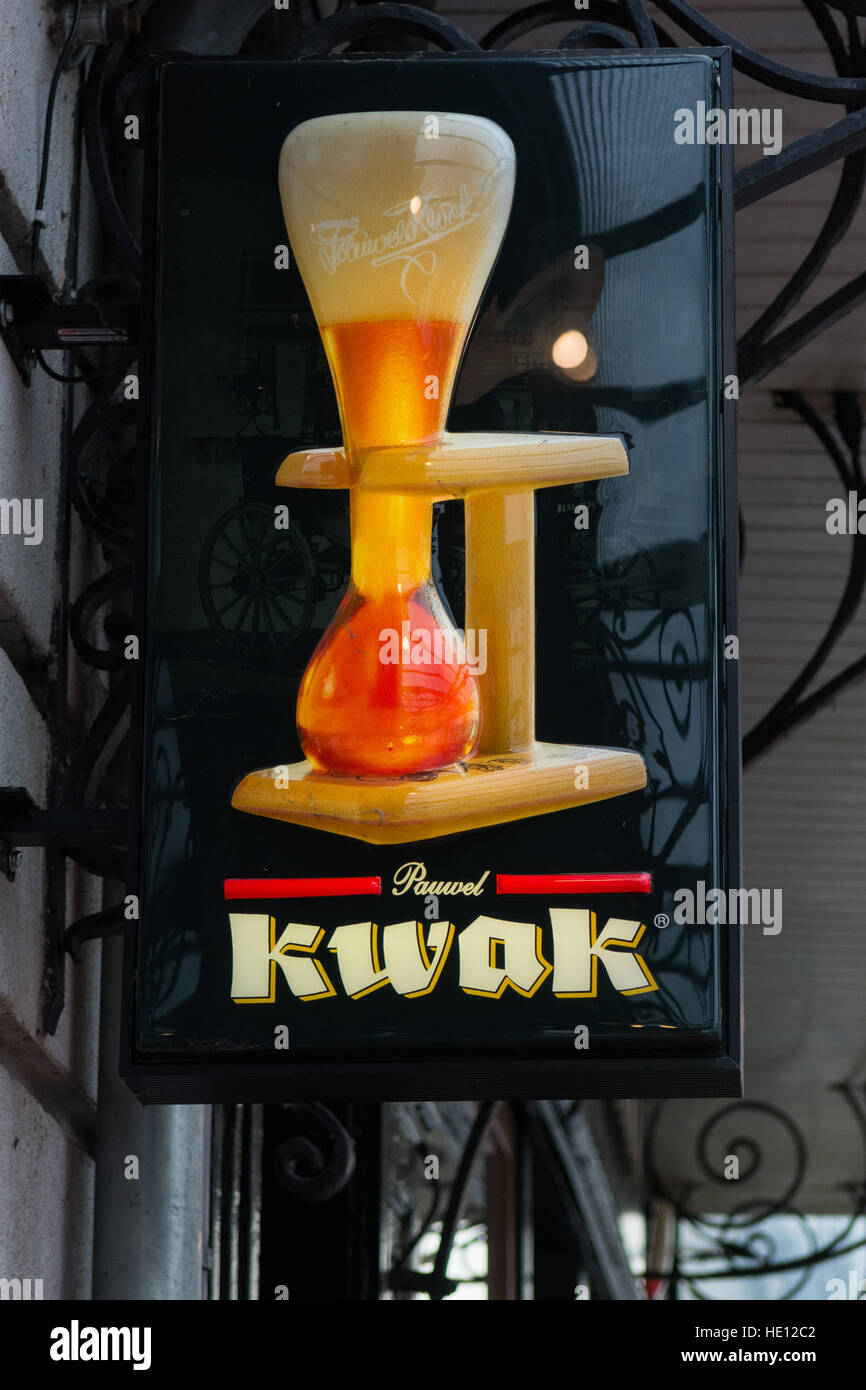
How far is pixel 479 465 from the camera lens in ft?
10.3

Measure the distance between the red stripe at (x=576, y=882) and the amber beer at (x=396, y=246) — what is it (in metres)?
0.76

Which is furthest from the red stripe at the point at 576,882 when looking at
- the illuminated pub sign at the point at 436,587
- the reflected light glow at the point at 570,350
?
the reflected light glow at the point at 570,350

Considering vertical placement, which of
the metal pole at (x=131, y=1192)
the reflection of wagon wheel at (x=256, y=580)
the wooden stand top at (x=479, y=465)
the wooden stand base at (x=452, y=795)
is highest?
the wooden stand top at (x=479, y=465)

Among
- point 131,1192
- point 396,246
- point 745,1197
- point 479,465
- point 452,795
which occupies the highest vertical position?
point 396,246

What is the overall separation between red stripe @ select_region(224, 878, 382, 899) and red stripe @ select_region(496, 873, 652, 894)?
0.66 ft

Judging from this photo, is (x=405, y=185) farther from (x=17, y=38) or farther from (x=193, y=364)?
(x=17, y=38)

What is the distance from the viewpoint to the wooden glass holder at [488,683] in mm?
2979

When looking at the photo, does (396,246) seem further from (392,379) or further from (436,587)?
(436,587)

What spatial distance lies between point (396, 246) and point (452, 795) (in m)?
0.93

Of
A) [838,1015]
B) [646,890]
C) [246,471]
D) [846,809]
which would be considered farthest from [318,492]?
[838,1015]

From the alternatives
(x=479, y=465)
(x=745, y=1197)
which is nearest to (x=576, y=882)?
(x=479, y=465)

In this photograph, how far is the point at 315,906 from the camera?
9.66ft

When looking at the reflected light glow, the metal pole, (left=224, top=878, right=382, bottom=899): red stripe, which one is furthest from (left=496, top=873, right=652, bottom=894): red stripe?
the metal pole

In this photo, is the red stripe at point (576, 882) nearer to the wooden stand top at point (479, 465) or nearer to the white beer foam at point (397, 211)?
the wooden stand top at point (479, 465)
